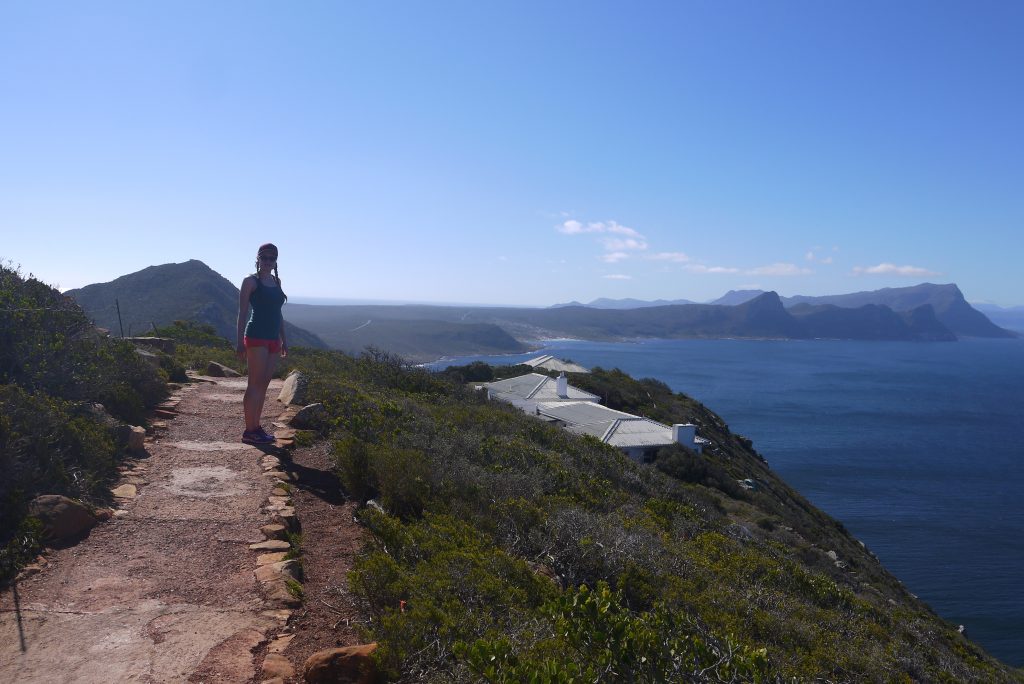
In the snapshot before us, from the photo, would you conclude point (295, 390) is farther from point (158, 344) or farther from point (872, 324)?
point (872, 324)

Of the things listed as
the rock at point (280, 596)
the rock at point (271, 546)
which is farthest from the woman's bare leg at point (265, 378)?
the rock at point (280, 596)

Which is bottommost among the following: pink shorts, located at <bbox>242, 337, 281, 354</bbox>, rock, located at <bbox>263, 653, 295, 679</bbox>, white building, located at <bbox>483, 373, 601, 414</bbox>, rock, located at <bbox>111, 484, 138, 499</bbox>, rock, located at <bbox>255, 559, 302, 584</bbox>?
white building, located at <bbox>483, 373, 601, 414</bbox>

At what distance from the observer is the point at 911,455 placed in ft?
133

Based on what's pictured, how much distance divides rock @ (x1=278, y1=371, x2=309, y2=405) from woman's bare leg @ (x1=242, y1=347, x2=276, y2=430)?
1.70m

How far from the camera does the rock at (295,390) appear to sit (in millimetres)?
7172

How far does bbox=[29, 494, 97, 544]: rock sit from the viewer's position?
3383 mm

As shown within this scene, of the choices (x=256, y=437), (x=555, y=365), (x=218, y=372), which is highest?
(x=218, y=372)

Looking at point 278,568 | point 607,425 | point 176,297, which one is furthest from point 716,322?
point 278,568

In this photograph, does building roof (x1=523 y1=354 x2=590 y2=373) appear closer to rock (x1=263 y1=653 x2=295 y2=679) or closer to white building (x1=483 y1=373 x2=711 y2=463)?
white building (x1=483 y1=373 x2=711 y2=463)

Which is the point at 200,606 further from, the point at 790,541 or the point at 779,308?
the point at 779,308

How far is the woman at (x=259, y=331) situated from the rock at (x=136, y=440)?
76 centimetres

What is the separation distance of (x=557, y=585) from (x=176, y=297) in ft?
147

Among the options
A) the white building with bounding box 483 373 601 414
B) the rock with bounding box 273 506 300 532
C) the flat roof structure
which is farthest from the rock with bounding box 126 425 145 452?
the flat roof structure

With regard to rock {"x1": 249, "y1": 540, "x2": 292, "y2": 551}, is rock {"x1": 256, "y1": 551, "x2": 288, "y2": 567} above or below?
below
